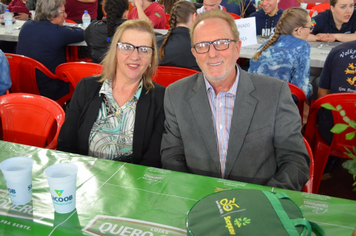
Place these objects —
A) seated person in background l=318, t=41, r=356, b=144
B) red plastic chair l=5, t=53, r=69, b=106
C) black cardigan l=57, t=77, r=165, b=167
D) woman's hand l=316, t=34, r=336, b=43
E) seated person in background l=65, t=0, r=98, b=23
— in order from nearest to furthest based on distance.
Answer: black cardigan l=57, t=77, r=165, b=167 < seated person in background l=318, t=41, r=356, b=144 < red plastic chair l=5, t=53, r=69, b=106 < woman's hand l=316, t=34, r=336, b=43 < seated person in background l=65, t=0, r=98, b=23

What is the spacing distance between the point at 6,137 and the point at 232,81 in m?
1.48

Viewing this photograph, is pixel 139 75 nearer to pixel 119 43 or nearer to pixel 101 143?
pixel 119 43

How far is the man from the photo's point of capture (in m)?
1.74

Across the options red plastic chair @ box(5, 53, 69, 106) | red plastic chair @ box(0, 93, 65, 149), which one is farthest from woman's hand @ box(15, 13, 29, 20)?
red plastic chair @ box(0, 93, 65, 149)

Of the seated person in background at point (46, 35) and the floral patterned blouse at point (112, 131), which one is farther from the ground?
the seated person in background at point (46, 35)

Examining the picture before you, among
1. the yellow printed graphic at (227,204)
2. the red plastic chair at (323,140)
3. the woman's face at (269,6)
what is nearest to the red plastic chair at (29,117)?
the yellow printed graphic at (227,204)

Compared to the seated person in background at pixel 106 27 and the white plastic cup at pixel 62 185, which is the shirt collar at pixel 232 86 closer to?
the white plastic cup at pixel 62 185

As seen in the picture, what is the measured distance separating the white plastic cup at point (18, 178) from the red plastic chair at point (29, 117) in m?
0.86

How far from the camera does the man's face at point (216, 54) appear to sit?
1.82m

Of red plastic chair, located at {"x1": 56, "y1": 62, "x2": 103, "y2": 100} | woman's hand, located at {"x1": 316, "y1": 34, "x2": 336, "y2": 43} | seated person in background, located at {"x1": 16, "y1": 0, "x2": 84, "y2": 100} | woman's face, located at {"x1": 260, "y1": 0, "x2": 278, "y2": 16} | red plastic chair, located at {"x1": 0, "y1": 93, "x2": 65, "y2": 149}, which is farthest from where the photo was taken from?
woman's face, located at {"x1": 260, "y1": 0, "x2": 278, "y2": 16}

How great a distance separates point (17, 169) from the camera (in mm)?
1270

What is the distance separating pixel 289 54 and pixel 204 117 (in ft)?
4.56

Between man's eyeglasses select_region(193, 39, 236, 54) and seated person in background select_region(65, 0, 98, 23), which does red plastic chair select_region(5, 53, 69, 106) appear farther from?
seated person in background select_region(65, 0, 98, 23)

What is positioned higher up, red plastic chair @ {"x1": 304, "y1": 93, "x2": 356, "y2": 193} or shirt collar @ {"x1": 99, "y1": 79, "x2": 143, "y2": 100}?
shirt collar @ {"x1": 99, "y1": 79, "x2": 143, "y2": 100}
